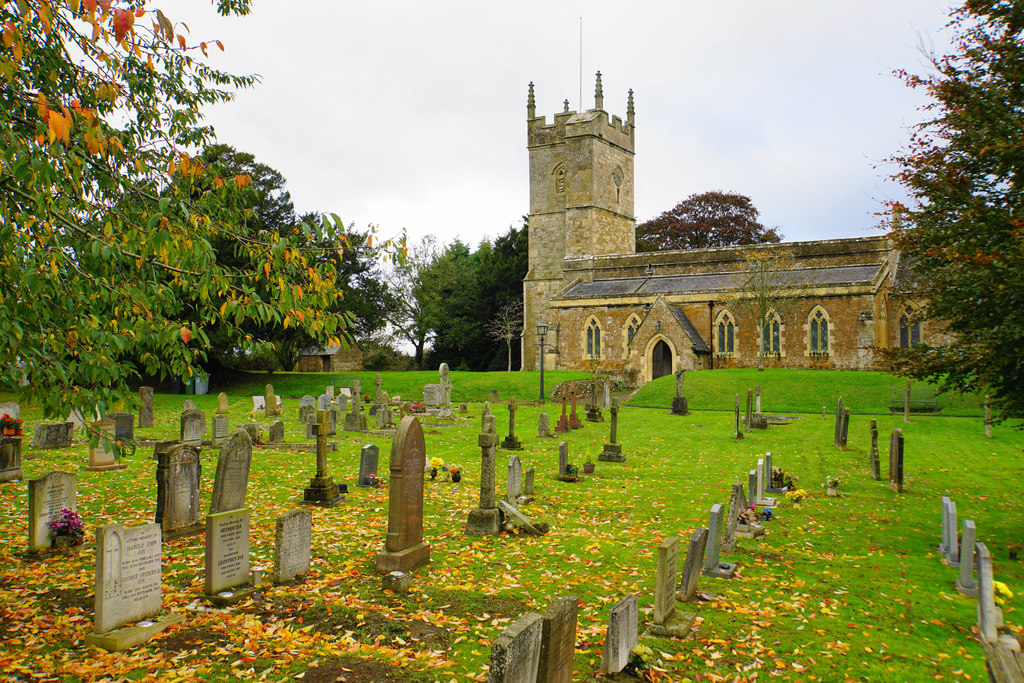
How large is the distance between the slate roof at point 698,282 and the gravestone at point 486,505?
2907cm

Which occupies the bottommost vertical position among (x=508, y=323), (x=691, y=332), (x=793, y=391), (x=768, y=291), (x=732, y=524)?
(x=732, y=524)

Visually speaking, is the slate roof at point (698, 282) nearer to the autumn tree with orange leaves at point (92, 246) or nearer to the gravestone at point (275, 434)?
the gravestone at point (275, 434)

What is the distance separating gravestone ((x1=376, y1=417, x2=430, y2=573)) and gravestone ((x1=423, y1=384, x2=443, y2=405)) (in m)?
18.5

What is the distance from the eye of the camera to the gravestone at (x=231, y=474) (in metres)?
8.11

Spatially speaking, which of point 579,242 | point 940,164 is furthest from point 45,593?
point 579,242

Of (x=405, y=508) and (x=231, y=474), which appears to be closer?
(x=405, y=508)

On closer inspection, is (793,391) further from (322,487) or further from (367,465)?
(322,487)

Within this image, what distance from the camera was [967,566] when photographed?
700 centimetres

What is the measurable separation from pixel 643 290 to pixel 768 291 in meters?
7.84

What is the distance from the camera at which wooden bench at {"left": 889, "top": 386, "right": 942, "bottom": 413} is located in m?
23.5

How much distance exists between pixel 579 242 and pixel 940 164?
36.4 metres

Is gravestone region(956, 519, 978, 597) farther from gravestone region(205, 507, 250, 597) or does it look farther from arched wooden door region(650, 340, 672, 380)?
arched wooden door region(650, 340, 672, 380)

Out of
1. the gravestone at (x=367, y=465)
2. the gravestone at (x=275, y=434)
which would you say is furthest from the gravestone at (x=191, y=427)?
the gravestone at (x=367, y=465)

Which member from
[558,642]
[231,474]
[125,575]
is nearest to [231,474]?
[231,474]
